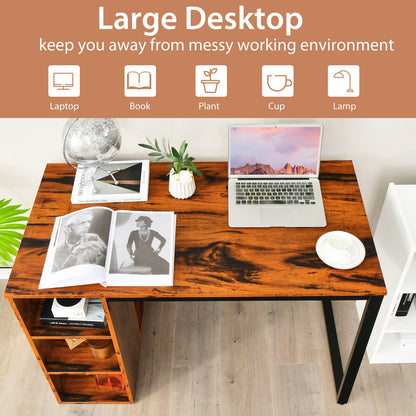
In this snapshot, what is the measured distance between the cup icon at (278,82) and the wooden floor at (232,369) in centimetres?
106

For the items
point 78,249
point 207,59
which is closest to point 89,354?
point 78,249

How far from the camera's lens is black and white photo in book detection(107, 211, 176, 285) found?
1.43m

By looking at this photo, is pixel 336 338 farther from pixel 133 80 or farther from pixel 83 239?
pixel 133 80

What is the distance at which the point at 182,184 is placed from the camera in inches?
64.5

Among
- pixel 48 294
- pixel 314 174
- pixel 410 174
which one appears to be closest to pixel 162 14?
pixel 314 174

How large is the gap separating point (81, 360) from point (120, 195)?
2.07 feet

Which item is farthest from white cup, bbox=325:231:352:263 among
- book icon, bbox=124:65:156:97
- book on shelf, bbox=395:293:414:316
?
book icon, bbox=124:65:156:97

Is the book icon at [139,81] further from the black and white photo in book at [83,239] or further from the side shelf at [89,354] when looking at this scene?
the side shelf at [89,354]

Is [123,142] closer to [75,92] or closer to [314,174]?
[75,92]

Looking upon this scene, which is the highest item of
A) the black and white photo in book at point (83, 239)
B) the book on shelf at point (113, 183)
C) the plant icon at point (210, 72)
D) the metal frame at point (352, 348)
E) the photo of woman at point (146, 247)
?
the plant icon at point (210, 72)

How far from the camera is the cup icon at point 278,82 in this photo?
1528 millimetres

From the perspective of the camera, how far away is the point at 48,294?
141cm

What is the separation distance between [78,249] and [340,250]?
785 mm

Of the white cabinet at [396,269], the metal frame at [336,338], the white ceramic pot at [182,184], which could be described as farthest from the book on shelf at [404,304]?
the white ceramic pot at [182,184]
